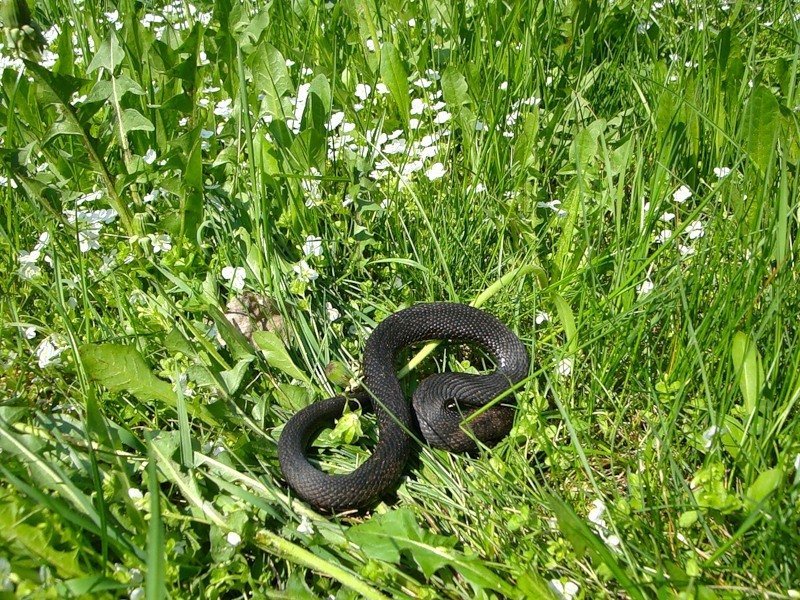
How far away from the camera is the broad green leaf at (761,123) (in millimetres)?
3109

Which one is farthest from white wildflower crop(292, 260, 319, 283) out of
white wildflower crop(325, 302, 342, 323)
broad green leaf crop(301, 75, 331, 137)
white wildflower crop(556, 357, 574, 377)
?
white wildflower crop(556, 357, 574, 377)

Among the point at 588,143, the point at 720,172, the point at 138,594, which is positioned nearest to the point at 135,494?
the point at 138,594

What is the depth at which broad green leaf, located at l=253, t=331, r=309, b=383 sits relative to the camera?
2893mm

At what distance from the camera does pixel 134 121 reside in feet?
10.7

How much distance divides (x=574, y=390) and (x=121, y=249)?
1.99 meters

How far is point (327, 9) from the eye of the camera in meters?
4.73

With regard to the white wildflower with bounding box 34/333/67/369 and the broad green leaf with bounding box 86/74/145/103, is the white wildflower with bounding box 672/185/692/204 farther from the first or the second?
the white wildflower with bounding box 34/333/67/369

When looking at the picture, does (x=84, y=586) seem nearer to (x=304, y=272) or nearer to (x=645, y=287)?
(x=304, y=272)

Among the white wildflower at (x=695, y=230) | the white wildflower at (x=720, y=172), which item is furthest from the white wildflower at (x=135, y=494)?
the white wildflower at (x=720, y=172)

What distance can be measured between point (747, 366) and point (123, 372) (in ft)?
6.98

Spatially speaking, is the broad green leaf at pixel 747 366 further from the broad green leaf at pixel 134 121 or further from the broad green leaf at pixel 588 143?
the broad green leaf at pixel 134 121

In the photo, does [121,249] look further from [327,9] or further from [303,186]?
[327,9]

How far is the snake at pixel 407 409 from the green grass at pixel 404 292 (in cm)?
9

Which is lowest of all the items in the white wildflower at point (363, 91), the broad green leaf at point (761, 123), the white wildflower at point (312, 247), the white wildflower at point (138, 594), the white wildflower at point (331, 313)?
the white wildflower at point (138, 594)
